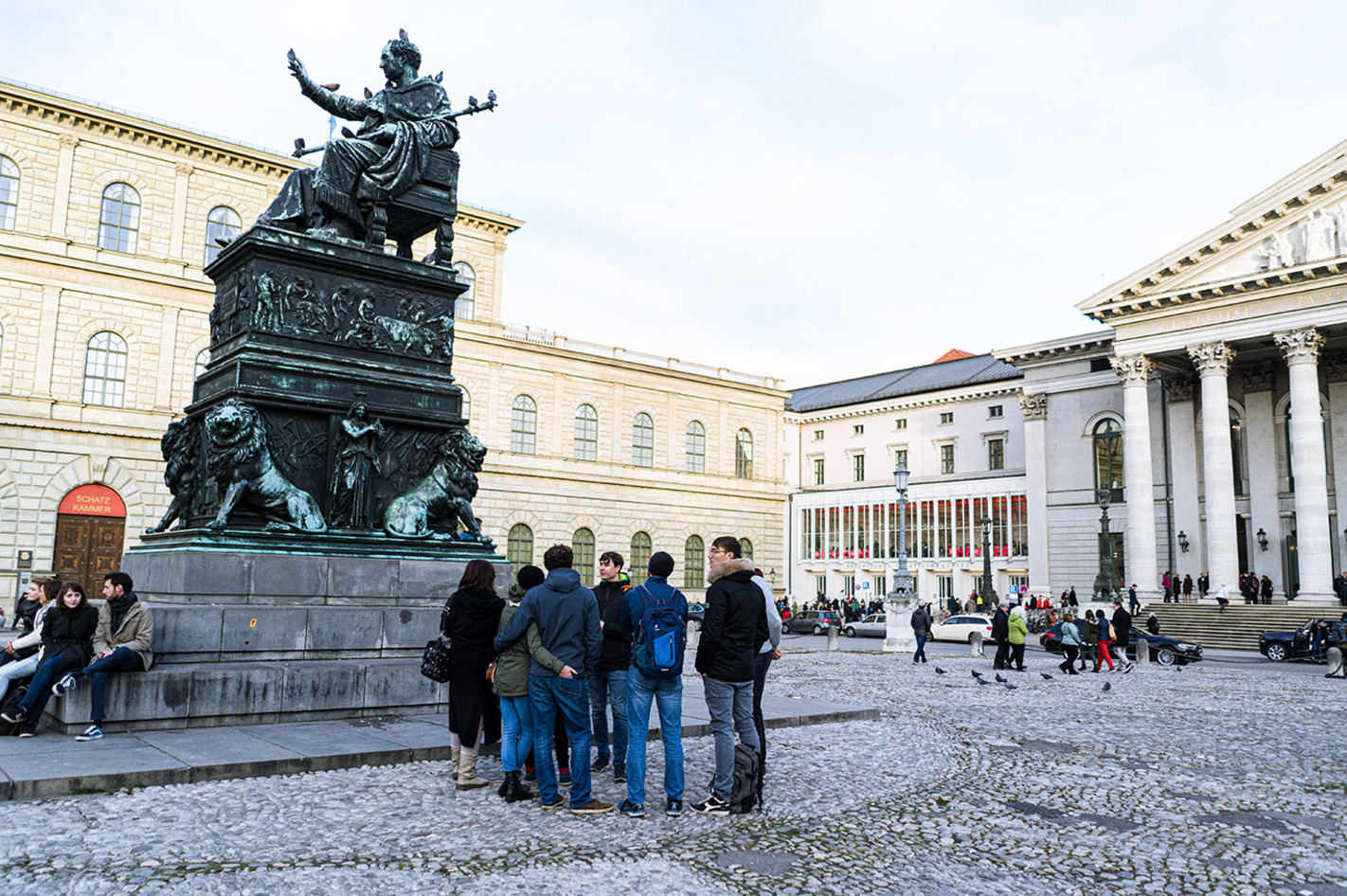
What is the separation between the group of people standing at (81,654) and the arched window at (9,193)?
35.6 metres

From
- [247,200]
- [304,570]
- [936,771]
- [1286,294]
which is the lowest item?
[936,771]

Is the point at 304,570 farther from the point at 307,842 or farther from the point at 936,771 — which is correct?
the point at 936,771

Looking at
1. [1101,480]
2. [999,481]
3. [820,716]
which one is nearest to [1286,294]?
[1101,480]

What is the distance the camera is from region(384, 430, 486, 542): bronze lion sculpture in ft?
30.7

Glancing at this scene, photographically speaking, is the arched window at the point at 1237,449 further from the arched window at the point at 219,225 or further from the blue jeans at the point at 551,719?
the arched window at the point at 219,225

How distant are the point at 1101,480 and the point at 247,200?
42358 millimetres

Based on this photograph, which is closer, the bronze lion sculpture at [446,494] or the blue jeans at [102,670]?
the blue jeans at [102,670]

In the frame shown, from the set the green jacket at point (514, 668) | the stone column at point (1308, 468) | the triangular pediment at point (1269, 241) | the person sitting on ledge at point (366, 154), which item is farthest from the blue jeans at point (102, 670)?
the triangular pediment at point (1269, 241)

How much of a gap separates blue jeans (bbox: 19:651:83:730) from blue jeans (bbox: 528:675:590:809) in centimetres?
390

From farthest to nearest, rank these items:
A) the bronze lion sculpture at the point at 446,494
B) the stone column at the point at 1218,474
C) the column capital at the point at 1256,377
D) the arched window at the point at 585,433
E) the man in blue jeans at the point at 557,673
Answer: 1. the arched window at the point at 585,433
2. the column capital at the point at 1256,377
3. the stone column at the point at 1218,474
4. the bronze lion sculpture at the point at 446,494
5. the man in blue jeans at the point at 557,673

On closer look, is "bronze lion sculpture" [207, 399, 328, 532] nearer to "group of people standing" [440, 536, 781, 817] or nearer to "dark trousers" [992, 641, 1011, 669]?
"group of people standing" [440, 536, 781, 817]

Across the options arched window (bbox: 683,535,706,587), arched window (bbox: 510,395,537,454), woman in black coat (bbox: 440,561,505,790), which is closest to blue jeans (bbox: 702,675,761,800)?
woman in black coat (bbox: 440,561,505,790)

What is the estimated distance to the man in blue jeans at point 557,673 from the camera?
633 centimetres

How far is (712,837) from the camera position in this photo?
5.76 meters
